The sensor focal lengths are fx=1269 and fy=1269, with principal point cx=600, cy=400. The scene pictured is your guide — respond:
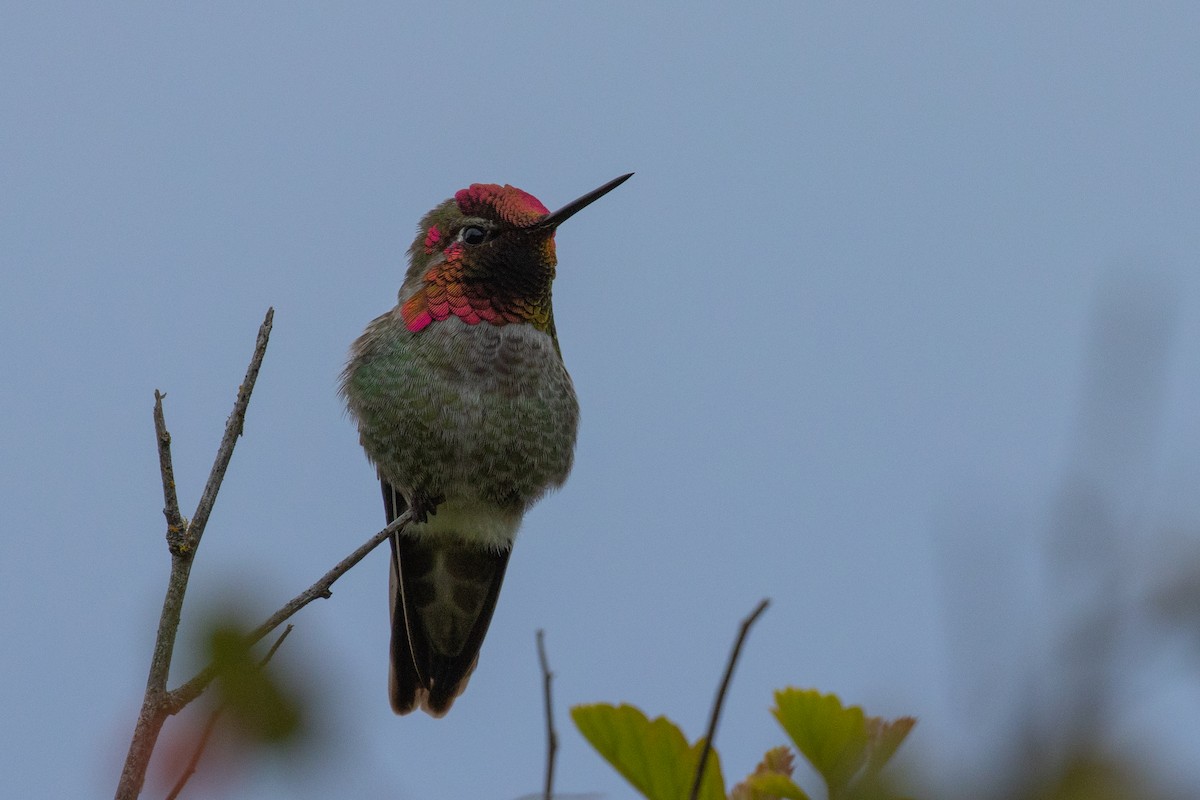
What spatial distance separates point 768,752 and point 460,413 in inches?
135

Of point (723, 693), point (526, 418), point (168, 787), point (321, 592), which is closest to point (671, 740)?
point (723, 693)

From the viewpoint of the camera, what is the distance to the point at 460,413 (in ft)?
17.4

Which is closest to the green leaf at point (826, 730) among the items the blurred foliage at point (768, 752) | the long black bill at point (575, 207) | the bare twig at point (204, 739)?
the blurred foliage at point (768, 752)

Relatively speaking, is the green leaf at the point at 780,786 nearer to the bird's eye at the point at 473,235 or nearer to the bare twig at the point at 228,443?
the bare twig at the point at 228,443

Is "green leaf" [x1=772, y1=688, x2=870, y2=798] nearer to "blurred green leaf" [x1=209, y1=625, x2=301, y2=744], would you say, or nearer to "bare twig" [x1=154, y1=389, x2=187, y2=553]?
"blurred green leaf" [x1=209, y1=625, x2=301, y2=744]

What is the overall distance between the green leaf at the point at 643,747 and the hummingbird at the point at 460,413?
362 cm

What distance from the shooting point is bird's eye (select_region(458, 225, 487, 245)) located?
5.75m

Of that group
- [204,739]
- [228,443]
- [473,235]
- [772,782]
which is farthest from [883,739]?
[473,235]

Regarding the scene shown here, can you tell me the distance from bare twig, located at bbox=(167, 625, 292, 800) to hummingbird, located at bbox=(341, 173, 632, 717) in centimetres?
403

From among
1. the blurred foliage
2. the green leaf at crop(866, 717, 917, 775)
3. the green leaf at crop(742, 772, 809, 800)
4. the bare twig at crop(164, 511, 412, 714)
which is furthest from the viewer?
the bare twig at crop(164, 511, 412, 714)

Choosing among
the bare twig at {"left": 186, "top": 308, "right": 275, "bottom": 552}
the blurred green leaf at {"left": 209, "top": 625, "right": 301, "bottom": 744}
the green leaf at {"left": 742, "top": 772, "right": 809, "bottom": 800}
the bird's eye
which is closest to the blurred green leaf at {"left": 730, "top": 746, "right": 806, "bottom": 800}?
the green leaf at {"left": 742, "top": 772, "right": 809, "bottom": 800}

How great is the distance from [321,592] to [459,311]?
2.66m

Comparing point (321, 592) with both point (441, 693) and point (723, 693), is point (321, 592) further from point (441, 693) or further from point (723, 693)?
point (441, 693)

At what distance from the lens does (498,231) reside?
5715 mm
